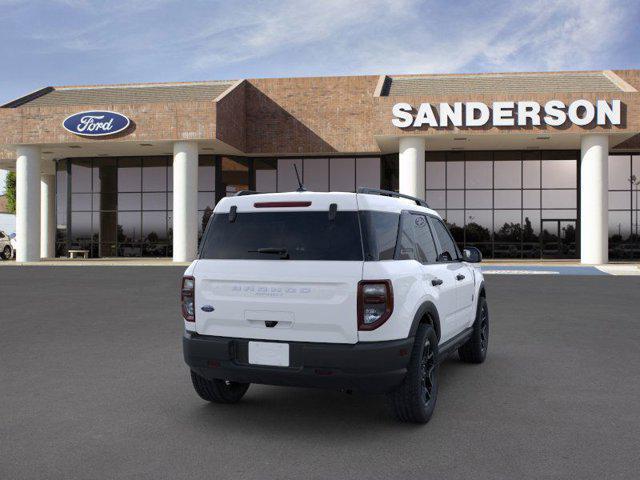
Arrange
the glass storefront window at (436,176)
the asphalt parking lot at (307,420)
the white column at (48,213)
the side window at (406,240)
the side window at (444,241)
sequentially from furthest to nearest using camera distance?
the white column at (48,213) → the glass storefront window at (436,176) → the side window at (444,241) → the side window at (406,240) → the asphalt parking lot at (307,420)

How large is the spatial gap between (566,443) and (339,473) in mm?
1757

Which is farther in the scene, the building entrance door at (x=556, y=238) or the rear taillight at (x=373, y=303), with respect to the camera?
the building entrance door at (x=556, y=238)

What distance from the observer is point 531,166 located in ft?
119

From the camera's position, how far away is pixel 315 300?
4.75 metres

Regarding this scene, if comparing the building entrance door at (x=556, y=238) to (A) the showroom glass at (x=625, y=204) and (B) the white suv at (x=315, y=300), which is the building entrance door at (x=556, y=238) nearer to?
(A) the showroom glass at (x=625, y=204)

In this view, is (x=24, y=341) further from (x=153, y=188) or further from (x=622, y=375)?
(x=153, y=188)

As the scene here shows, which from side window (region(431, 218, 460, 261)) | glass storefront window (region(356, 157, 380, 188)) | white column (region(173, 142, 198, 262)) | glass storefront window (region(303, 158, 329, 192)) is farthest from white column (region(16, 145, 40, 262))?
side window (region(431, 218, 460, 261))

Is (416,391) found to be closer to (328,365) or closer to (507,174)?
(328,365)

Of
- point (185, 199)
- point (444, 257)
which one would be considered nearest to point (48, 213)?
point (185, 199)

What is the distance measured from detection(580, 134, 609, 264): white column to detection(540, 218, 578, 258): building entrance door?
5016 millimetres

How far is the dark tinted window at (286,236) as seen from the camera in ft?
16.0

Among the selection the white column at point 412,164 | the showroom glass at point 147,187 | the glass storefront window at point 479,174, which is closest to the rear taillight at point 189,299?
the white column at point 412,164

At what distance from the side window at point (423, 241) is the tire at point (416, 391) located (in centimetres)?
72

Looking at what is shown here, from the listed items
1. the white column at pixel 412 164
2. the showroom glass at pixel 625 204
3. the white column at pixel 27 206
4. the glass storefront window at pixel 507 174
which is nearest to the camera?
the white column at pixel 412 164
